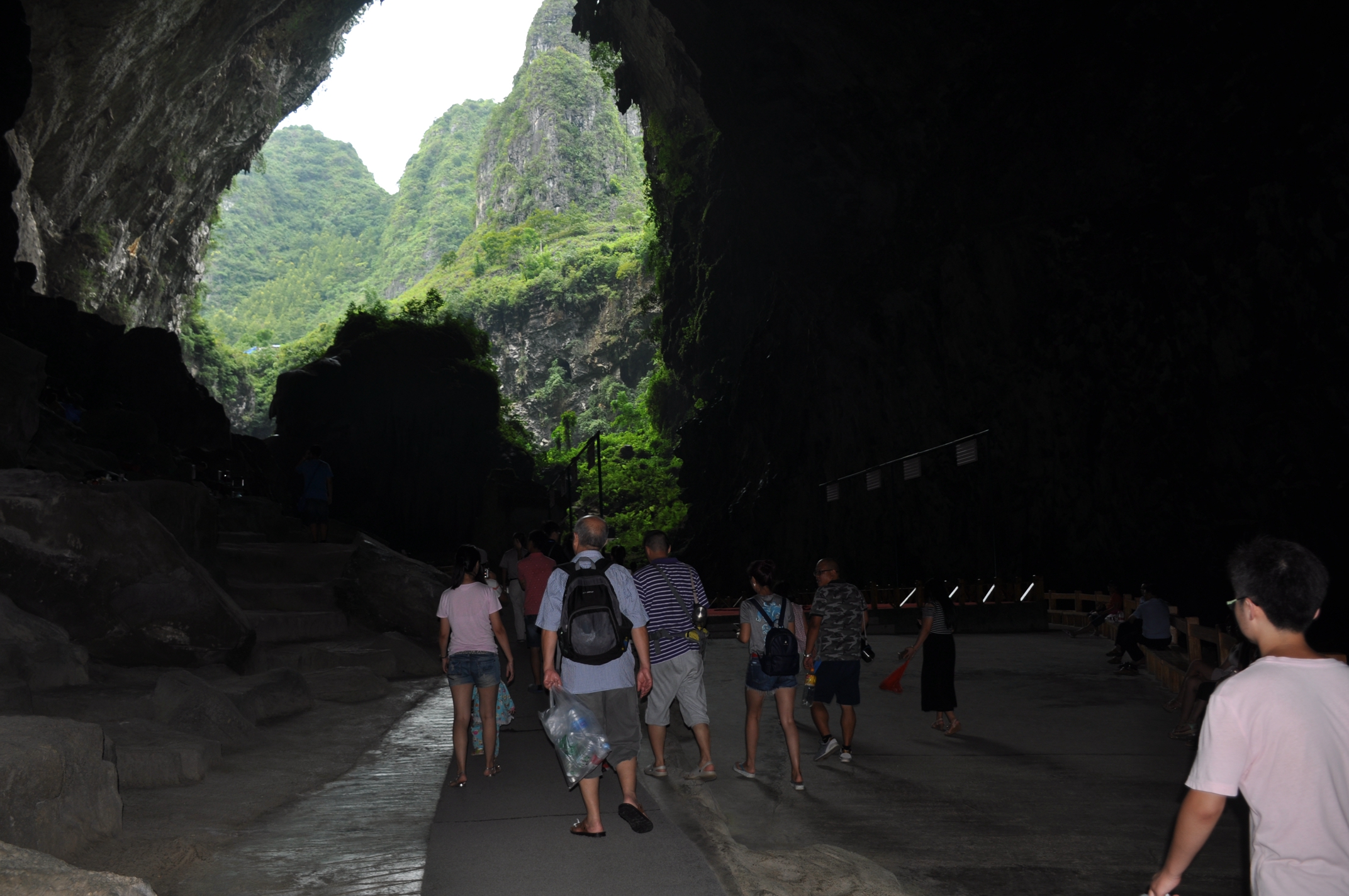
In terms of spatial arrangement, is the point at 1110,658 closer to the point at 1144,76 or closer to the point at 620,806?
the point at 620,806

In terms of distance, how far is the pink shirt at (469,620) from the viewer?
7.28 meters

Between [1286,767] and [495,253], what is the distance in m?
97.8

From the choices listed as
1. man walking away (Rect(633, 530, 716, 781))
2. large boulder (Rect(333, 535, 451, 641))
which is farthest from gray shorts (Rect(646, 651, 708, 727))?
large boulder (Rect(333, 535, 451, 641))

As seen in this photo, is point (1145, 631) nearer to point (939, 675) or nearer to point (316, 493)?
point (939, 675)

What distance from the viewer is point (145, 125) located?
4234 centimetres

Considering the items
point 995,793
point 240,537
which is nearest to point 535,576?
point 995,793

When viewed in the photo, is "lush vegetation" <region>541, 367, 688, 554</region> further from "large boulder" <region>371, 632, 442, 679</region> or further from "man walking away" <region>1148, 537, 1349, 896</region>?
"man walking away" <region>1148, 537, 1349, 896</region>

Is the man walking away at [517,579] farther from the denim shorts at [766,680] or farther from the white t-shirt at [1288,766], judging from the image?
the white t-shirt at [1288,766]

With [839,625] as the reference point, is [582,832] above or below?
below

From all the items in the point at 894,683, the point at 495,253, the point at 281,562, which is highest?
the point at 495,253

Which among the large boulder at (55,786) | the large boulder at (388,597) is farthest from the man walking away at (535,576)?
the large boulder at (55,786)

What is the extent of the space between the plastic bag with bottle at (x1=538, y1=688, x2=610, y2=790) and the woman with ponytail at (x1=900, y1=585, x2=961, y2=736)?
4505mm

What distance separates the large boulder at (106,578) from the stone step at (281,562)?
5141mm

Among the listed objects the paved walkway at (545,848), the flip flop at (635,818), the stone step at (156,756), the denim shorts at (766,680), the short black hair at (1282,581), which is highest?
the short black hair at (1282,581)
